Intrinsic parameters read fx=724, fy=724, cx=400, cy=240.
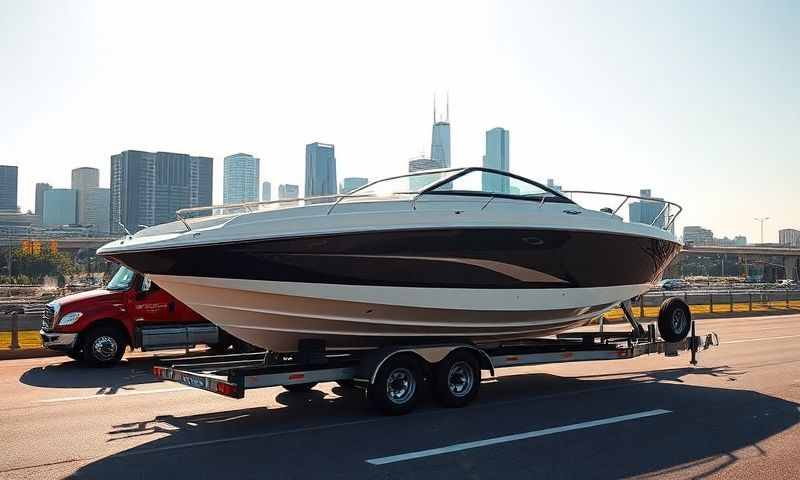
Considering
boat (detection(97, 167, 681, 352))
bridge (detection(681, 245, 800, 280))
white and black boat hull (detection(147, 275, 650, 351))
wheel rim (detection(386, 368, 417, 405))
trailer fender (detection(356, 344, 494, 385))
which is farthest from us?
bridge (detection(681, 245, 800, 280))

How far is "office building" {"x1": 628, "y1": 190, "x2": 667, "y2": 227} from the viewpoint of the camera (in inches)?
453

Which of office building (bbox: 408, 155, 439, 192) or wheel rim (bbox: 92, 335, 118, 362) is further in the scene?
wheel rim (bbox: 92, 335, 118, 362)

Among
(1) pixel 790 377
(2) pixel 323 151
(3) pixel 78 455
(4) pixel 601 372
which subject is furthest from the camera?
(2) pixel 323 151

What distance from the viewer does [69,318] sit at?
41.4 ft

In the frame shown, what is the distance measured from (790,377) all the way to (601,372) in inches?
110

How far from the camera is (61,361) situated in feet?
44.7

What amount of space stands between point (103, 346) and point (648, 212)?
31.7 feet

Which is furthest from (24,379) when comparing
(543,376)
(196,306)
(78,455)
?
(543,376)

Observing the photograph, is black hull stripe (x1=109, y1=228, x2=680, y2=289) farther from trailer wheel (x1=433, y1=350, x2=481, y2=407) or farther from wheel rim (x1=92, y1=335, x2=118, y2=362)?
wheel rim (x1=92, y1=335, x2=118, y2=362)

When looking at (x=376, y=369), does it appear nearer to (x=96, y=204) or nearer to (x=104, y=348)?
(x=104, y=348)

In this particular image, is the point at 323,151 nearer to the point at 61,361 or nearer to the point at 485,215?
the point at 61,361

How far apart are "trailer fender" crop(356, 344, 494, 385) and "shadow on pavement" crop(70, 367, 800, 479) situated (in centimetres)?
51

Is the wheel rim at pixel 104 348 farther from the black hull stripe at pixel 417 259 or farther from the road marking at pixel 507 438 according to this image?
the road marking at pixel 507 438

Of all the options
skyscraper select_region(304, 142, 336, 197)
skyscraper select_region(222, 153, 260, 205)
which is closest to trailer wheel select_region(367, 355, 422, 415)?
skyscraper select_region(304, 142, 336, 197)
